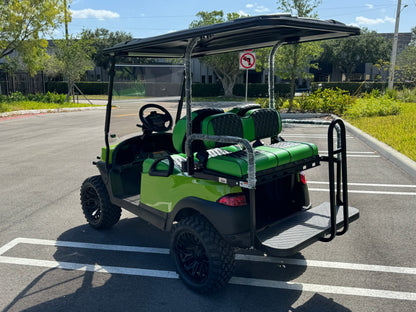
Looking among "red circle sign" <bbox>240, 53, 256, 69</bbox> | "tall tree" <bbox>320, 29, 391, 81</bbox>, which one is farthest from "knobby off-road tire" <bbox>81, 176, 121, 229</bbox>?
"tall tree" <bbox>320, 29, 391, 81</bbox>

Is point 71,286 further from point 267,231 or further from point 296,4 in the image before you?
point 296,4

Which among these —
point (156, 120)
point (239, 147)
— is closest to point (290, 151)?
point (239, 147)

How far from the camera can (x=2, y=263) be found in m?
3.76

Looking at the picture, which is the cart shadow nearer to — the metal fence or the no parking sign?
the no parking sign

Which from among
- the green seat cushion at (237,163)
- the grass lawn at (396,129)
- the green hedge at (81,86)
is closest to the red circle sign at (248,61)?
the grass lawn at (396,129)

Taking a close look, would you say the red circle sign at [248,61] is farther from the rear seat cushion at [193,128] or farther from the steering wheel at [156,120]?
the rear seat cushion at [193,128]

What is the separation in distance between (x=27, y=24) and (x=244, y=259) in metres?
22.0

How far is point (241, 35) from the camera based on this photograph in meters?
3.45

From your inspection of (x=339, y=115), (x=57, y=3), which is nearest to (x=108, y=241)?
(x=339, y=115)

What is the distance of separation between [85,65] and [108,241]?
24361 mm

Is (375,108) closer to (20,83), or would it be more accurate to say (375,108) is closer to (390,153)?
(390,153)

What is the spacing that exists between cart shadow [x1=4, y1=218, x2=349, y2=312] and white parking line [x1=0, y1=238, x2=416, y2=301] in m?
0.07

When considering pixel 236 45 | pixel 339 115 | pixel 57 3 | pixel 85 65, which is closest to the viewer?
pixel 236 45

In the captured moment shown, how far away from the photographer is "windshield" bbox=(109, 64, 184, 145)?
13.1 feet
